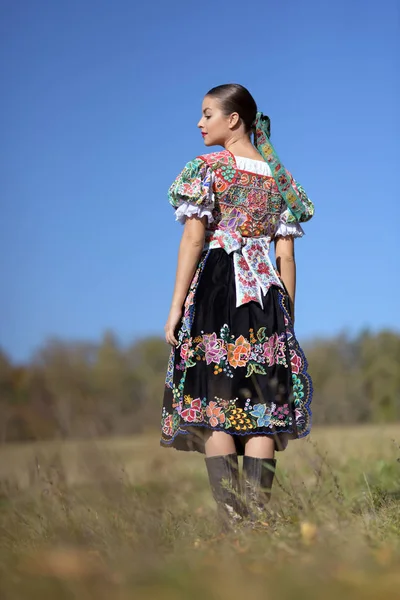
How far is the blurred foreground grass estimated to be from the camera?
1.53 m

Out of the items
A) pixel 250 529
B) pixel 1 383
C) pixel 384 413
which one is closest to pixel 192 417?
pixel 250 529

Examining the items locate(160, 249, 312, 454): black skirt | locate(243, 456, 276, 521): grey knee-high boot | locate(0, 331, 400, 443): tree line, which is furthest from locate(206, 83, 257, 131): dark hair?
locate(243, 456, 276, 521): grey knee-high boot

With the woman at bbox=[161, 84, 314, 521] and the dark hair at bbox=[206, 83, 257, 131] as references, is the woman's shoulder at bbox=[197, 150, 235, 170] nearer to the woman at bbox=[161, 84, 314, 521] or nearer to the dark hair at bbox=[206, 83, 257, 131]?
the woman at bbox=[161, 84, 314, 521]

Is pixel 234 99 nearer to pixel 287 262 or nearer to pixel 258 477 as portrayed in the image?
pixel 287 262

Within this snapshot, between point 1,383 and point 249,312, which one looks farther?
point 249,312

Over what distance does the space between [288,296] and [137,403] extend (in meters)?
1.41

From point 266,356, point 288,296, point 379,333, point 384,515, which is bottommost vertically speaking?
point 384,515

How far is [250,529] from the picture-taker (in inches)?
98.2

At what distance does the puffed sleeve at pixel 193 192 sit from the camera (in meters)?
3.07

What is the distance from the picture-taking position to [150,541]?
1969mm

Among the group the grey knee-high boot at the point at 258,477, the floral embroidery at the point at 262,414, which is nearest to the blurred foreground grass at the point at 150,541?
the grey knee-high boot at the point at 258,477

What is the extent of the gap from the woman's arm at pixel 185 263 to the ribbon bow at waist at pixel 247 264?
9cm

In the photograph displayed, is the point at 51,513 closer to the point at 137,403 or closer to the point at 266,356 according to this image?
the point at 137,403

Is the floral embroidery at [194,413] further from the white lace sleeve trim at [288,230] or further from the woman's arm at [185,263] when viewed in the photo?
the white lace sleeve trim at [288,230]
